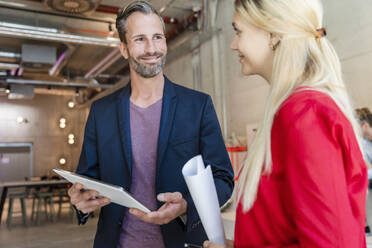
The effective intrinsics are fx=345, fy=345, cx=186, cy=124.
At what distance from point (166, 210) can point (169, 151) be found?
296 millimetres

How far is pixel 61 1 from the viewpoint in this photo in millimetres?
4434

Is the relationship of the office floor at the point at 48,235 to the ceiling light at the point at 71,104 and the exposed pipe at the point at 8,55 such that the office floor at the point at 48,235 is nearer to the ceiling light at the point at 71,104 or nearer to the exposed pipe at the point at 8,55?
the exposed pipe at the point at 8,55

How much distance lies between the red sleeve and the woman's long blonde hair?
61mm

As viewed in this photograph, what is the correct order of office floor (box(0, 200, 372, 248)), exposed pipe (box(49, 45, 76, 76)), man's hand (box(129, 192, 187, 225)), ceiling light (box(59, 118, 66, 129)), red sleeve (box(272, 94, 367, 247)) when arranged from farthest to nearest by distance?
ceiling light (box(59, 118, 66, 129)) → exposed pipe (box(49, 45, 76, 76)) → office floor (box(0, 200, 372, 248)) → man's hand (box(129, 192, 187, 225)) → red sleeve (box(272, 94, 367, 247))

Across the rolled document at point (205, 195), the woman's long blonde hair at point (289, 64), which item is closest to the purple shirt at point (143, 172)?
the rolled document at point (205, 195)

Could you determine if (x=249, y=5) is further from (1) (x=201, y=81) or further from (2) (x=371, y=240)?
(1) (x=201, y=81)

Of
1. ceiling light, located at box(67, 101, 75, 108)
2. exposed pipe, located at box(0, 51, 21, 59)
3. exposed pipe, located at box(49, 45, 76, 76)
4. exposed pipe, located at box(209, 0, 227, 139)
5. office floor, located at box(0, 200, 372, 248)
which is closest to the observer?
exposed pipe, located at box(209, 0, 227, 139)

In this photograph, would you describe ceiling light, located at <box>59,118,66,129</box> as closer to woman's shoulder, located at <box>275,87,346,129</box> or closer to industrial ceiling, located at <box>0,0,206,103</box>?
industrial ceiling, located at <box>0,0,206,103</box>

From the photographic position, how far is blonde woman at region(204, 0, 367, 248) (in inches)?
23.6

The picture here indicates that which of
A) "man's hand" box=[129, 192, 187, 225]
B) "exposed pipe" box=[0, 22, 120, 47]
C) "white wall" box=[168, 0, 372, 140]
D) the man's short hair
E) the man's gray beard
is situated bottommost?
"man's hand" box=[129, 192, 187, 225]

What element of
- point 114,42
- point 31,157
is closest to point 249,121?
point 114,42

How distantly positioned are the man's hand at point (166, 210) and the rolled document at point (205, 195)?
0.51 feet

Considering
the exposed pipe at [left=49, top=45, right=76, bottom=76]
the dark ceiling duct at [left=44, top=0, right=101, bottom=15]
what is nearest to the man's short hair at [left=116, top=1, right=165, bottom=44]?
the dark ceiling duct at [left=44, top=0, right=101, bottom=15]

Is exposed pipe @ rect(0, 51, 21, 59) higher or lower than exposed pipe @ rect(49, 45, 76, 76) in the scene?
higher
